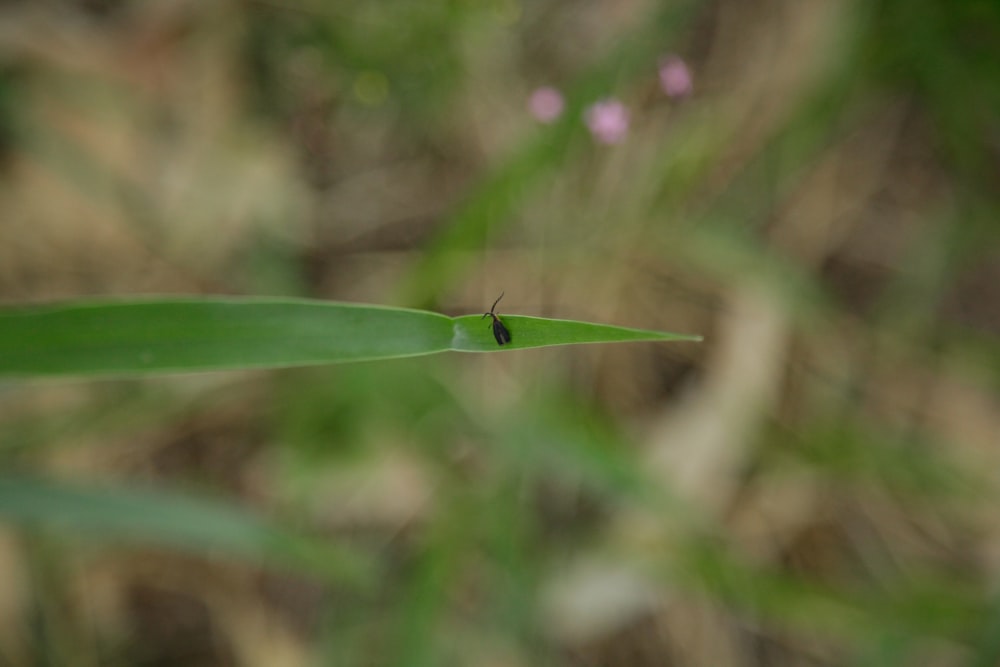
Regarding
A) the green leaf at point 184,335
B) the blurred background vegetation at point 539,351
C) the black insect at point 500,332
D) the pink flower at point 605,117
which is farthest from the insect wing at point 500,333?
the blurred background vegetation at point 539,351

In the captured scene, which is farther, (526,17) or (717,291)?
(717,291)

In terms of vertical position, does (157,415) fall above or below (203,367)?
below

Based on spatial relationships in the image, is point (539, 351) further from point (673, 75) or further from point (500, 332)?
point (500, 332)

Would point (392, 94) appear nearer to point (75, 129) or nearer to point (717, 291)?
point (75, 129)

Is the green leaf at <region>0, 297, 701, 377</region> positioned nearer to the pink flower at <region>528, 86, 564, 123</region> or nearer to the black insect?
the black insect

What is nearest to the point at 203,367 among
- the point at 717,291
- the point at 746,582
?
the point at 746,582

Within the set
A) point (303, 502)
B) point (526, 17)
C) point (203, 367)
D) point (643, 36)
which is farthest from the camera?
point (526, 17)
